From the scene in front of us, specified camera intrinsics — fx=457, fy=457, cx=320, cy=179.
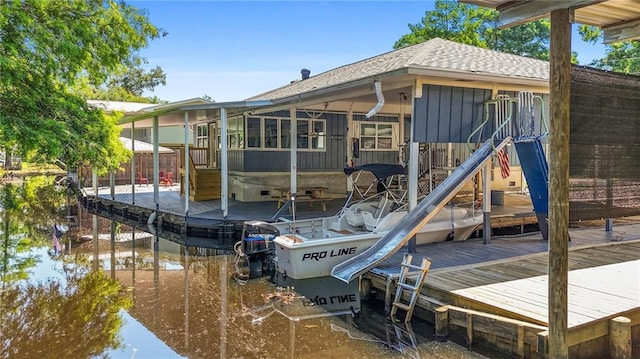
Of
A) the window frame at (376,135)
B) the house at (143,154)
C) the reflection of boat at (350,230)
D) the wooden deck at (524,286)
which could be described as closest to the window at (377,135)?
the window frame at (376,135)

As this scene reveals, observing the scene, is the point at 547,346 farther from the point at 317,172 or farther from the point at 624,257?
the point at 317,172

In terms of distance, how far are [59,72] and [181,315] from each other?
5831 millimetres

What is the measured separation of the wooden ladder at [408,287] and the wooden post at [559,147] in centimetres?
210

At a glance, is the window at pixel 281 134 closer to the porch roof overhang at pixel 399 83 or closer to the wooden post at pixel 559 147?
the porch roof overhang at pixel 399 83

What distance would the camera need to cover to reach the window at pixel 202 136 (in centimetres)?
1850

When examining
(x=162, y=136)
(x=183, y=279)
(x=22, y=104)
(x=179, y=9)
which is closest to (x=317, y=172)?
(x=179, y=9)

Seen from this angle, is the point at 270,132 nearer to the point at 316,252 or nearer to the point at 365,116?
the point at 365,116

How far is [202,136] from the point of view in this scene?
63.0 feet

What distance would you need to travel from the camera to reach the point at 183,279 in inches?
344

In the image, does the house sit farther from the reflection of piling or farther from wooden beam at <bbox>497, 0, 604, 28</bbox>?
wooden beam at <bbox>497, 0, 604, 28</bbox>

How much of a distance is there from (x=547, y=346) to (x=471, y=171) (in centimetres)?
347

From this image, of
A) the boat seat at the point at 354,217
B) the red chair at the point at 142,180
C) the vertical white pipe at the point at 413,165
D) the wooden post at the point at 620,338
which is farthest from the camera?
the red chair at the point at 142,180

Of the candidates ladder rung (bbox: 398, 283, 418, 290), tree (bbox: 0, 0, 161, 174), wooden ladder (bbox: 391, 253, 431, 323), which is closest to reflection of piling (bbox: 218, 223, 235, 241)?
tree (bbox: 0, 0, 161, 174)

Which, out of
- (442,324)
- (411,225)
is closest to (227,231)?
(411,225)
